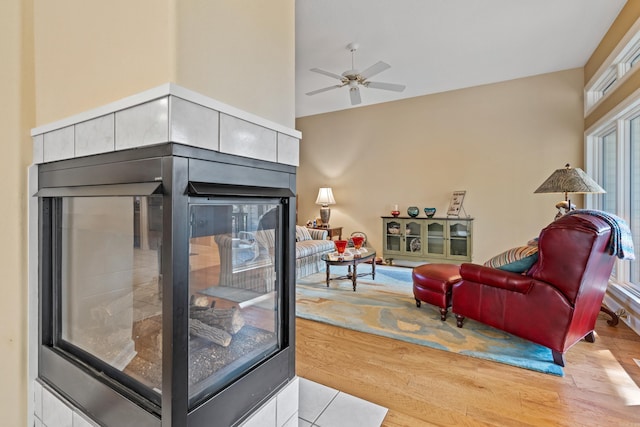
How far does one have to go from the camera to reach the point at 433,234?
4941 millimetres

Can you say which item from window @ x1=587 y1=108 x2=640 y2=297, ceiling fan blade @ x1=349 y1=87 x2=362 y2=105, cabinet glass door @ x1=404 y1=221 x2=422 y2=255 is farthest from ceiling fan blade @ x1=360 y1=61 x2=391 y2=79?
cabinet glass door @ x1=404 y1=221 x2=422 y2=255

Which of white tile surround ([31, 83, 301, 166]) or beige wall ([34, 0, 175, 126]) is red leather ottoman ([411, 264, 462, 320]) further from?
beige wall ([34, 0, 175, 126])

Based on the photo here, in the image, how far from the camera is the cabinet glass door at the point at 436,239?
4871mm

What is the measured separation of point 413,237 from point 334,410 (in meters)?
3.90

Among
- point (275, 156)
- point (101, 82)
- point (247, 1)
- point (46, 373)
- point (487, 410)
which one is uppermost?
point (247, 1)

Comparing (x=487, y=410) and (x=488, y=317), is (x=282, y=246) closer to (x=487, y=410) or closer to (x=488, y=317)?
(x=487, y=410)

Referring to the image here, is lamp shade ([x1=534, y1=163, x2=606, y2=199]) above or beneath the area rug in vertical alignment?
above

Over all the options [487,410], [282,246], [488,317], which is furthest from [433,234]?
[282,246]

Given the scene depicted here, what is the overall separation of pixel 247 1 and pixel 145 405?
1222mm

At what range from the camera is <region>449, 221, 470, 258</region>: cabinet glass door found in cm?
473

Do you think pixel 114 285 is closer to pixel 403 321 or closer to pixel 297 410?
pixel 297 410

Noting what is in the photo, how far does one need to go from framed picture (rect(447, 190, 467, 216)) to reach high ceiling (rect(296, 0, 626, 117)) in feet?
5.50

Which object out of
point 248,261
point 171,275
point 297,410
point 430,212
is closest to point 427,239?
point 430,212

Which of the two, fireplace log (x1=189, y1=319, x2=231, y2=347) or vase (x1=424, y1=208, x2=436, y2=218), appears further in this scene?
vase (x1=424, y1=208, x2=436, y2=218)
